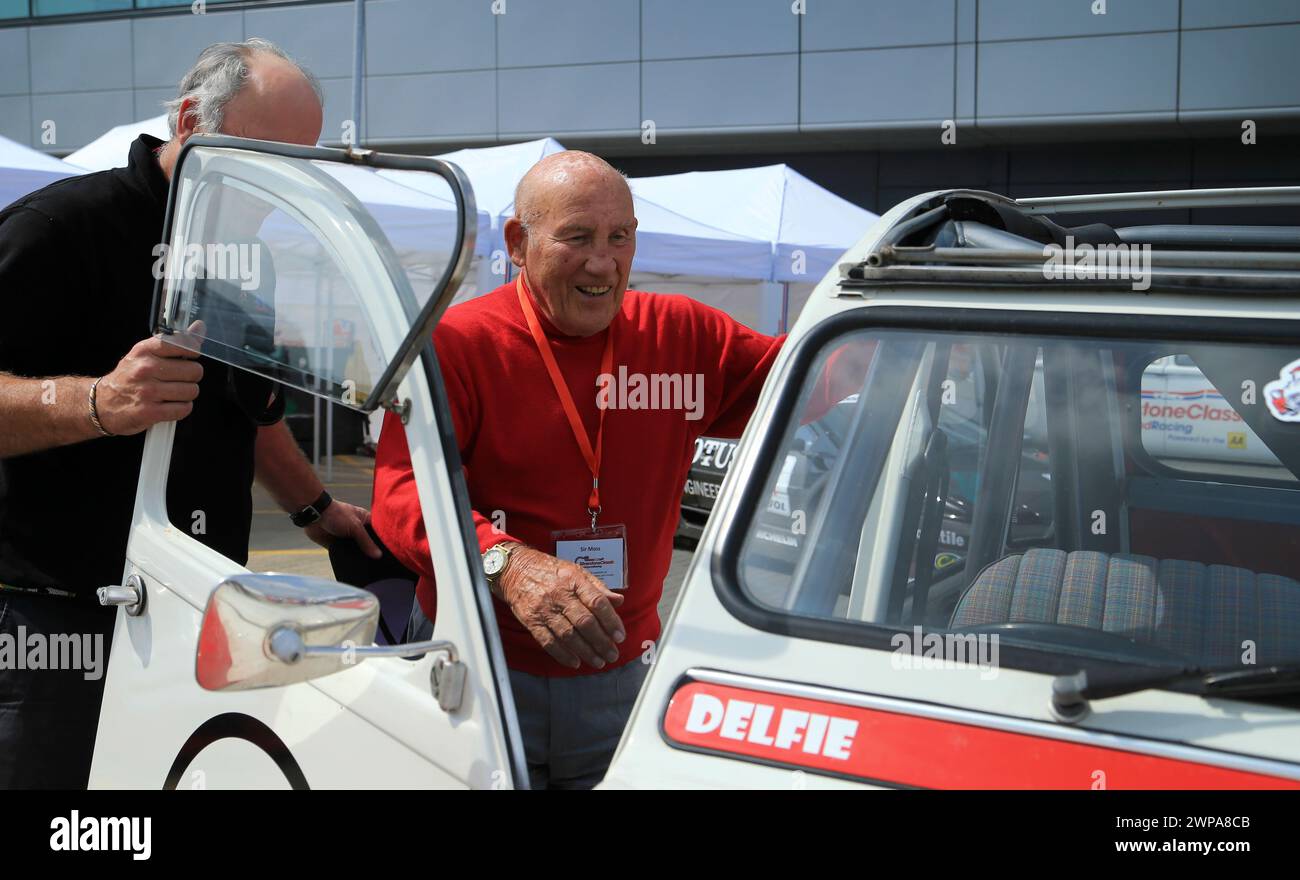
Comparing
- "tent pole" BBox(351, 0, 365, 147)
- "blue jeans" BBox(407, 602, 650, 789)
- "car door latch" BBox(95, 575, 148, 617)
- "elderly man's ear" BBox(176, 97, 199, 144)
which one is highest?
"tent pole" BBox(351, 0, 365, 147)

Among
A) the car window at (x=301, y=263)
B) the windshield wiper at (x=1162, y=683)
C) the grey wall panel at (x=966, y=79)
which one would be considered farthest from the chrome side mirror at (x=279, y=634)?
the grey wall panel at (x=966, y=79)

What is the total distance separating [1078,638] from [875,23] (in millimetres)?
16060

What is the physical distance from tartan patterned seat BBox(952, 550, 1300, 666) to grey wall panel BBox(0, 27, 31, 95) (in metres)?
21.5

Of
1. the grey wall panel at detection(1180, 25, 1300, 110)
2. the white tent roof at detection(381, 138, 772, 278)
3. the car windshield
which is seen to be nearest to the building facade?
the grey wall panel at detection(1180, 25, 1300, 110)

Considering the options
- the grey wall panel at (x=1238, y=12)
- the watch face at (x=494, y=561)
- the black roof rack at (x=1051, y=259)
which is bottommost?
the watch face at (x=494, y=561)

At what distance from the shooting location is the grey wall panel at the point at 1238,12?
14500 millimetres

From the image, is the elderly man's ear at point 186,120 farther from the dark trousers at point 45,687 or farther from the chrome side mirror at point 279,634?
the chrome side mirror at point 279,634

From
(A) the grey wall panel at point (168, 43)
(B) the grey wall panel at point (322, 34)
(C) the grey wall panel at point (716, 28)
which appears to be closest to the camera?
(C) the grey wall panel at point (716, 28)

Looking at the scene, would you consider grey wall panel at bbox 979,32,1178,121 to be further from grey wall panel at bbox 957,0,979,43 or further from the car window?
the car window

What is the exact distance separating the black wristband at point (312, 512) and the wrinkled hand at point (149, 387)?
762 mm

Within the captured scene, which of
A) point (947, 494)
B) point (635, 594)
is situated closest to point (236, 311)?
point (635, 594)

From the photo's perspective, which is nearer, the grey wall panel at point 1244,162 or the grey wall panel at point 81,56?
the grey wall panel at point 1244,162

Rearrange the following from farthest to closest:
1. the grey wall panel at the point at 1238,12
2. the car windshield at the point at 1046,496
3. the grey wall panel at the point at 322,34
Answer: the grey wall panel at the point at 322,34 < the grey wall panel at the point at 1238,12 < the car windshield at the point at 1046,496

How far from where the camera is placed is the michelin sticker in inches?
61.1
